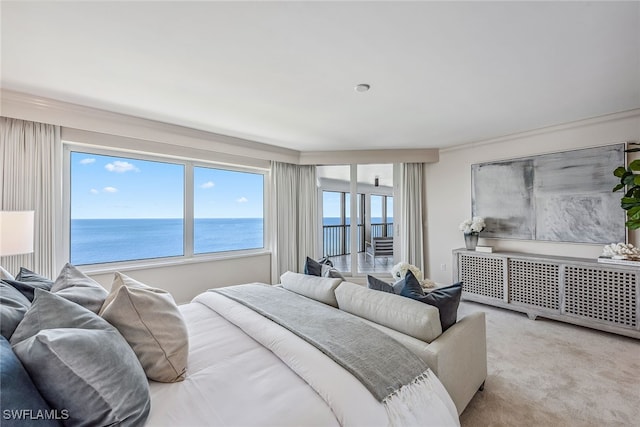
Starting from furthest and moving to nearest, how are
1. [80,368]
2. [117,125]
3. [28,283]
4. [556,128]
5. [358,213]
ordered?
[358,213]
[556,128]
[117,125]
[28,283]
[80,368]

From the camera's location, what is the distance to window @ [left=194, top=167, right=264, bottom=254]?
403 cm

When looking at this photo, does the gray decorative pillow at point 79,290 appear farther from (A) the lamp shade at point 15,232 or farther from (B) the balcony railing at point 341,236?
(B) the balcony railing at point 341,236

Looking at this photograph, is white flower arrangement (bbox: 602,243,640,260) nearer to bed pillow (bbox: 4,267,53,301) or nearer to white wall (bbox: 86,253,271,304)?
white wall (bbox: 86,253,271,304)

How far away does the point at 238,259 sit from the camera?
4203mm

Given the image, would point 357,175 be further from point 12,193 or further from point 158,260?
point 12,193

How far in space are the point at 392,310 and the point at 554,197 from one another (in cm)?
314

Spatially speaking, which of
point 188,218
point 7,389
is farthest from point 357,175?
point 7,389

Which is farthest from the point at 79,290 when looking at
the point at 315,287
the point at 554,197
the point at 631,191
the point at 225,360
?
the point at 554,197

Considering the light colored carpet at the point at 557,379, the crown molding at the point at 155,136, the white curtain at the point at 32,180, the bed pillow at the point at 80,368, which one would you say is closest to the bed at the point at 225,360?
the bed pillow at the point at 80,368

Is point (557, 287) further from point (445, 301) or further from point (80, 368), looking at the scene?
point (80, 368)

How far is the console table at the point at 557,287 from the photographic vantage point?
8.89 ft

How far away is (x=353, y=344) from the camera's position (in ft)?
4.51

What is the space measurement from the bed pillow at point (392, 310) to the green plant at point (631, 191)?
2256 millimetres

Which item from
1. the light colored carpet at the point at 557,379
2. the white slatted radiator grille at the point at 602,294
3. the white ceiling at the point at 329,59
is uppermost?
the white ceiling at the point at 329,59
